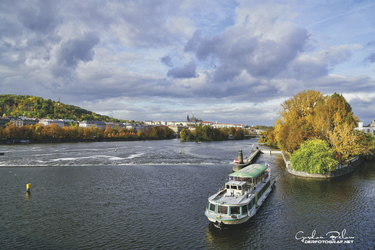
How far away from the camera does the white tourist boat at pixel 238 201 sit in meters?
24.6

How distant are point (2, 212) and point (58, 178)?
18.6 metres

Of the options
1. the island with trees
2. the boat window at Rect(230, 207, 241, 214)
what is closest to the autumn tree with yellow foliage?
the island with trees

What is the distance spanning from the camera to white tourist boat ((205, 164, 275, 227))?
24.6 meters

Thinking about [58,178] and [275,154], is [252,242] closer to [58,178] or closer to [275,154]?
[58,178]

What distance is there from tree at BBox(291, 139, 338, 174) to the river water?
275 centimetres

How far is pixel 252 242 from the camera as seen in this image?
73.0 feet

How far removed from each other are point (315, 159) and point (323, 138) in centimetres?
1591

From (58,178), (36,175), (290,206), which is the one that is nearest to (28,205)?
(58,178)

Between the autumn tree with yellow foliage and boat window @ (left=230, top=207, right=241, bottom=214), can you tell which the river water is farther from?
the autumn tree with yellow foliage

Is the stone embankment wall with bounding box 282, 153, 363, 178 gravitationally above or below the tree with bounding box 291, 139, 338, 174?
below

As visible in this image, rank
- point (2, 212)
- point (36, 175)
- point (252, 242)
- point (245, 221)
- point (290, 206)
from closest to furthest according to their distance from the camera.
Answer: point (252, 242), point (245, 221), point (2, 212), point (290, 206), point (36, 175)

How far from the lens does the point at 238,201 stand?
2603 centimetres

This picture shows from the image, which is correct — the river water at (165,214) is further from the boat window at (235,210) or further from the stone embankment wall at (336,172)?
the stone embankment wall at (336,172)

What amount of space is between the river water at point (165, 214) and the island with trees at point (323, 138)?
3358 millimetres
